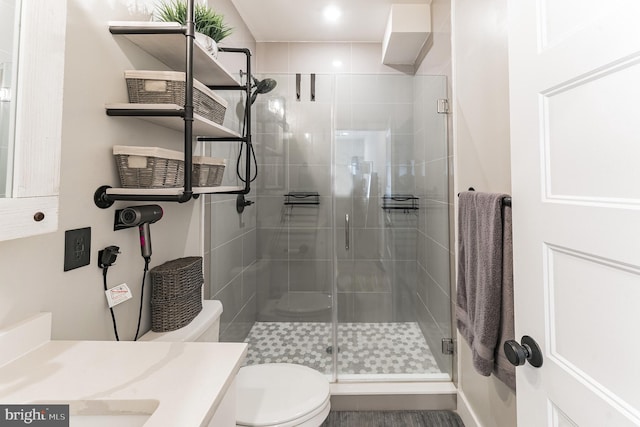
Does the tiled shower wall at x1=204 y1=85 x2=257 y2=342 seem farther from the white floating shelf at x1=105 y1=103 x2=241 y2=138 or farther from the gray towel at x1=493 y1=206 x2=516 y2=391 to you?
the gray towel at x1=493 y1=206 x2=516 y2=391

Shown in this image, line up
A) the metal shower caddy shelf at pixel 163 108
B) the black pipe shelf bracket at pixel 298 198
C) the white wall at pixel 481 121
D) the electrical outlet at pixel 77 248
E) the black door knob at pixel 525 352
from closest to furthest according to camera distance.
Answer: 1. the black door knob at pixel 525 352
2. the electrical outlet at pixel 77 248
3. the metal shower caddy shelf at pixel 163 108
4. the white wall at pixel 481 121
5. the black pipe shelf bracket at pixel 298 198

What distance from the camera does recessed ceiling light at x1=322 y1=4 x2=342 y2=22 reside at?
216 centimetres

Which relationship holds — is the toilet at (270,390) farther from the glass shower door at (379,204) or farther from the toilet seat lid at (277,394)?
the glass shower door at (379,204)

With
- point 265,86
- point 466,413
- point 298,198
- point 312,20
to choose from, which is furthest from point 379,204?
point 312,20

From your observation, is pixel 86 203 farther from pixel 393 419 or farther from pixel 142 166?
pixel 393 419

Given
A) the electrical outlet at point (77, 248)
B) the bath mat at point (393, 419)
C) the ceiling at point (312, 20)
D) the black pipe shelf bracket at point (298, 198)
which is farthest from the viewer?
the black pipe shelf bracket at point (298, 198)

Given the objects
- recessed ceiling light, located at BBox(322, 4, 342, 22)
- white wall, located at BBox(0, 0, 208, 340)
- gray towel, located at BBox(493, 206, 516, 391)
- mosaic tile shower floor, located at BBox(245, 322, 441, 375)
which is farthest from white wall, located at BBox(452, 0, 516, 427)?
white wall, located at BBox(0, 0, 208, 340)

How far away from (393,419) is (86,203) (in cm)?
181

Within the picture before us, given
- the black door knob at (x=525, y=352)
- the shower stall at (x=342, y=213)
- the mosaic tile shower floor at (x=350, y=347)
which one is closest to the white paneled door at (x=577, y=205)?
the black door knob at (x=525, y=352)

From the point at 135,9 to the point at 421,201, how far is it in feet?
6.59

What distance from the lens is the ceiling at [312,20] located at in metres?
2.11

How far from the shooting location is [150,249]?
1.10m

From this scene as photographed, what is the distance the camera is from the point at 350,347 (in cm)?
208

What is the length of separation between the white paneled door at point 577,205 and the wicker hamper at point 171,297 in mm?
1128
